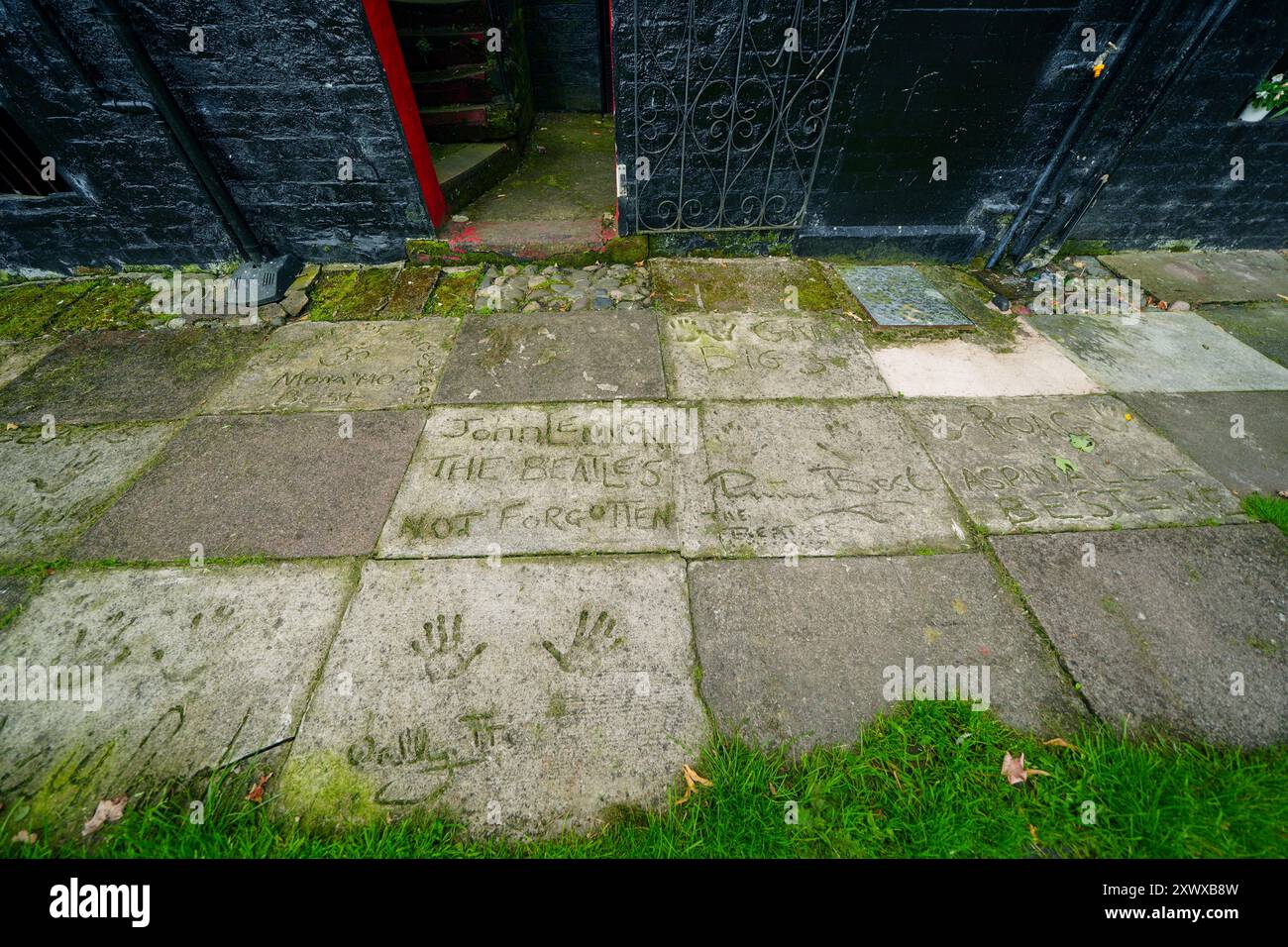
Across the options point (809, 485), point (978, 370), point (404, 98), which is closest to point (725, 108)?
point (404, 98)

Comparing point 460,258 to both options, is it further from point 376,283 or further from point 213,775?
point 213,775

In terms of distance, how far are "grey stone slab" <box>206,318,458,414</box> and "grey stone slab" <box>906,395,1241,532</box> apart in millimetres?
3392

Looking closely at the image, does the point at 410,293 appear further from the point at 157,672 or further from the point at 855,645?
the point at 855,645

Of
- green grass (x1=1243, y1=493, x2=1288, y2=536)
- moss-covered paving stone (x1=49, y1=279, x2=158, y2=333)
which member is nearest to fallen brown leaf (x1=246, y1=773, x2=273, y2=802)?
moss-covered paving stone (x1=49, y1=279, x2=158, y2=333)

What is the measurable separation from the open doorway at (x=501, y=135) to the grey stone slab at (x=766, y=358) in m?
1.57

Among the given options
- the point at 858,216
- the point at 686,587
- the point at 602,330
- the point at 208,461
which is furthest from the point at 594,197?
the point at 686,587

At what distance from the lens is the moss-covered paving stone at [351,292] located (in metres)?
4.06

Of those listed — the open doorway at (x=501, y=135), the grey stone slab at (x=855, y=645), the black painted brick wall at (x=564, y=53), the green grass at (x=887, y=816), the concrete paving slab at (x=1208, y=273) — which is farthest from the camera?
the black painted brick wall at (x=564, y=53)

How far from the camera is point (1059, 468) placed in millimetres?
2916

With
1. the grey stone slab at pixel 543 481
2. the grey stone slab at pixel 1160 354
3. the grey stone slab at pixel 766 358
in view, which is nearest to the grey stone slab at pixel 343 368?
the grey stone slab at pixel 543 481

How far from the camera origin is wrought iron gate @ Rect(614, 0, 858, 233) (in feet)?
11.4

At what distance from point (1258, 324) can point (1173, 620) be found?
377cm

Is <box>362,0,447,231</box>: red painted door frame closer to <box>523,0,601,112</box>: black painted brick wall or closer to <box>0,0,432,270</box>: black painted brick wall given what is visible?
<box>0,0,432,270</box>: black painted brick wall

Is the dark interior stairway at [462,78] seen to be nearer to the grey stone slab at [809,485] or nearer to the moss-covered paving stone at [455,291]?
the moss-covered paving stone at [455,291]
